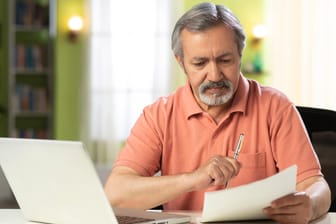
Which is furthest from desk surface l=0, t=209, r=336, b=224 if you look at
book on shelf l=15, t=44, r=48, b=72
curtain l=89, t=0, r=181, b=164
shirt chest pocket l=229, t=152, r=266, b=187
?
book on shelf l=15, t=44, r=48, b=72

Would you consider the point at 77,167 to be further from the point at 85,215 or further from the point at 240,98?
the point at 240,98

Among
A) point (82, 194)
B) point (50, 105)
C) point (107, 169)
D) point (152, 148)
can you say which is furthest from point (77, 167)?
point (50, 105)

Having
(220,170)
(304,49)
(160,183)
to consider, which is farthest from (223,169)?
(304,49)

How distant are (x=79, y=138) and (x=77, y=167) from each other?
6.55m

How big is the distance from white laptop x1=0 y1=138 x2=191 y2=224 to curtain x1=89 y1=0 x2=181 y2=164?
600cm

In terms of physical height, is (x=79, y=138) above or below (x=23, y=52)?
below

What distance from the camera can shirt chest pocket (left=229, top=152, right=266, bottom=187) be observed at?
235cm

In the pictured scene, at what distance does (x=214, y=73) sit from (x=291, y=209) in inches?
21.0

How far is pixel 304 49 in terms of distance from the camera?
612 cm

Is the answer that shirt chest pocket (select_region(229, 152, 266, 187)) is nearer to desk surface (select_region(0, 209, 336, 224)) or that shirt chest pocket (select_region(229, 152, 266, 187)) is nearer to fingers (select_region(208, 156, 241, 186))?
desk surface (select_region(0, 209, 336, 224))

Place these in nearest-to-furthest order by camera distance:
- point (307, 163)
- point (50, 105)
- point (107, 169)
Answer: point (307, 163)
point (107, 169)
point (50, 105)

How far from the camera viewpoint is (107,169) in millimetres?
7746

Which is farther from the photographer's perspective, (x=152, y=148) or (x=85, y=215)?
(x=152, y=148)

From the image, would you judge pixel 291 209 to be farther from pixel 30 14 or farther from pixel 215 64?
pixel 30 14
